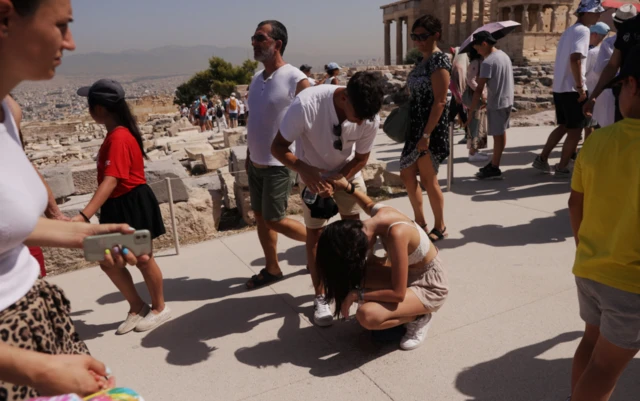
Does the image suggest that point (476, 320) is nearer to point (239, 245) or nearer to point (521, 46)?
point (239, 245)

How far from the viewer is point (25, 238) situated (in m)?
1.34

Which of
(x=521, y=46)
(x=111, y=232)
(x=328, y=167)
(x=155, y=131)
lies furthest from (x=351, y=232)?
(x=521, y=46)

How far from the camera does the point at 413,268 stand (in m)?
3.08

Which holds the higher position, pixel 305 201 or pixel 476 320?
pixel 305 201

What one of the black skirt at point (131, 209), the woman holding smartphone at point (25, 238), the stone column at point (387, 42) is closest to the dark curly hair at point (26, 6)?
the woman holding smartphone at point (25, 238)

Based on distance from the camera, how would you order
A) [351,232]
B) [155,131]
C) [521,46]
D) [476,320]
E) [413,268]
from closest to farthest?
[351,232] → [413,268] → [476,320] → [155,131] → [521,46]

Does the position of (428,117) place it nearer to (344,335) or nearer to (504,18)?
(344,335)

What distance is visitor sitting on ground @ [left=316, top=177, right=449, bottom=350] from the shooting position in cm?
274

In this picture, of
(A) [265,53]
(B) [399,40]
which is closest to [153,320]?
(A) [265,53]

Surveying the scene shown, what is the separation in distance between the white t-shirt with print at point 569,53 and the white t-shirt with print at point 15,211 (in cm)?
591

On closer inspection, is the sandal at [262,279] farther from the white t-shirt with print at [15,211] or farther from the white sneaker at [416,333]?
the white t-shirt with print at [15,211]

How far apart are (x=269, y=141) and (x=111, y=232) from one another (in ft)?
7.18

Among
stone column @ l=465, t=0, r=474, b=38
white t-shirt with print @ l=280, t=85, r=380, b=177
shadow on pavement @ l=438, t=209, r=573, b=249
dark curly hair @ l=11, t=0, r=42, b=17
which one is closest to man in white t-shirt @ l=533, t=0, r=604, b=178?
shadow on pavement @ l=438, t=209, r=573, b=249

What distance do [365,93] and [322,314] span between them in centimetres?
149
